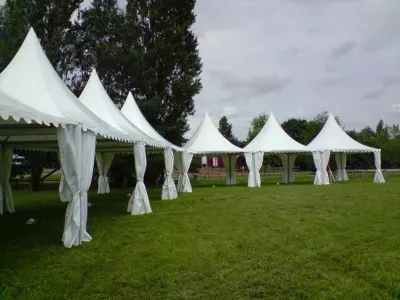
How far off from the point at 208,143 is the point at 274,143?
321 centimetres

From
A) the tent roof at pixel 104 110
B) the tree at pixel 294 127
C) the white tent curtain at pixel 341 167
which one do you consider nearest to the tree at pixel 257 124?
the tree at pixel 294 127

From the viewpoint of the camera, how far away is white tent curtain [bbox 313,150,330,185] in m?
17.9

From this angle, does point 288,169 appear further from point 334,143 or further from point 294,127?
point 294,127

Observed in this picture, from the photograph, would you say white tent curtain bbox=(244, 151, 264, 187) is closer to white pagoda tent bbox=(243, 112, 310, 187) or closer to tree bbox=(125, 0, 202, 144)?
white pagoda tent bbox=(243, 112, 310, 187)

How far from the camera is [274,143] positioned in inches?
732

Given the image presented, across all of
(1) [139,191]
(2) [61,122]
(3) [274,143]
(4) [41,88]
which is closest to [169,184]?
(1) [139,191]

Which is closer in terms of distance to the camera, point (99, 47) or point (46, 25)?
point (46, 25)

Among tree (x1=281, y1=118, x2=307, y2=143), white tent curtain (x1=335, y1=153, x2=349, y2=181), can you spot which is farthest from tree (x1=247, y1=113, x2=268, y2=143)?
white tent curtain (x1=335, y1=153, x2=349, y2=181)

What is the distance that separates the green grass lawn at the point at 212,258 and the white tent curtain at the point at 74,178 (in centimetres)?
27

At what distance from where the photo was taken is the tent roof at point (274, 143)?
706 inches

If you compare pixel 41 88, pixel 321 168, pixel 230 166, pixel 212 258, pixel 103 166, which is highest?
pixel 41 88

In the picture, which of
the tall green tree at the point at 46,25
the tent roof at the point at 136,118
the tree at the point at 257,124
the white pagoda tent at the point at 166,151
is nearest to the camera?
the white pagoda tent at the point at 166,151

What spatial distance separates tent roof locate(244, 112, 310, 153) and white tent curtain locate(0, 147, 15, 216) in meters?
10.9

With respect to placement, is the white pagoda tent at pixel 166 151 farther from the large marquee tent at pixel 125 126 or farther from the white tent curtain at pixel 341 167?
the white tent curtain at pixel 341 167
